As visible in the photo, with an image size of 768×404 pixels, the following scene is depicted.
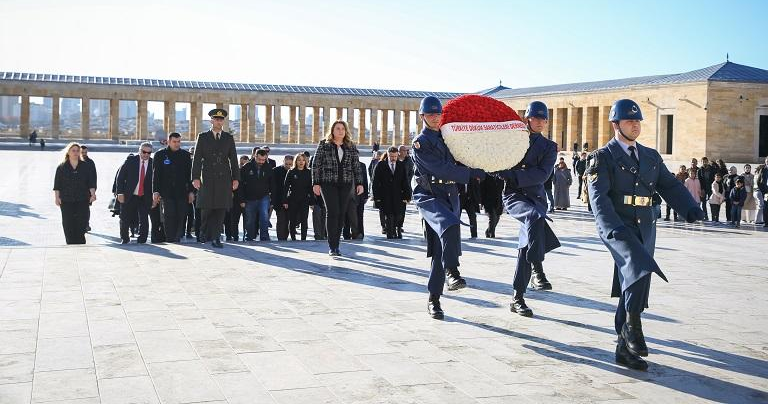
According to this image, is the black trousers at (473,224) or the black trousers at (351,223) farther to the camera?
the black trousers at (473,224)

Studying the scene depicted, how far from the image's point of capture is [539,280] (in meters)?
8.55

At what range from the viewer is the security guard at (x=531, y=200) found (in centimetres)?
719

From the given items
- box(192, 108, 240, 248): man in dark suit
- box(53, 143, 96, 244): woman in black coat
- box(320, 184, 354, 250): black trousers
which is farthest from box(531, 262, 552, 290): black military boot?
box(53, 143, 96, 244): woman in black coat

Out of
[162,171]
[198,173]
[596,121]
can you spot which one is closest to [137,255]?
[198,173]

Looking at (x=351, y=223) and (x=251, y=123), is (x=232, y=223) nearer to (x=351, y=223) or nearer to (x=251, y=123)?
(x=351, y=223)

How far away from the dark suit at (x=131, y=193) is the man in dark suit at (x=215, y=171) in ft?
6.90

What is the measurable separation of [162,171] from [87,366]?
292 inches

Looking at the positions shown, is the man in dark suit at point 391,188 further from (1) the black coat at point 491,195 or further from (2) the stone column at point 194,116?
(2) the stone column at point 194,116

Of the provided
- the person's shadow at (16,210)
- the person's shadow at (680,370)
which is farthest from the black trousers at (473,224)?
the person's shadow at (16,210)

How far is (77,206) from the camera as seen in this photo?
12.1 m

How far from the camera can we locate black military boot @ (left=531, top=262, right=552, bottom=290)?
8484 millimetres

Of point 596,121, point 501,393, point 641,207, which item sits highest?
point 596,121

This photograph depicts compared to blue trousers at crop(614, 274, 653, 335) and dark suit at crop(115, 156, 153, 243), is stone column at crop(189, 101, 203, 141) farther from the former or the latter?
blue trousers at crop(614, 274, 653, 335)

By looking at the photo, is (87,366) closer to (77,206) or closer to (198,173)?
(198,173)
